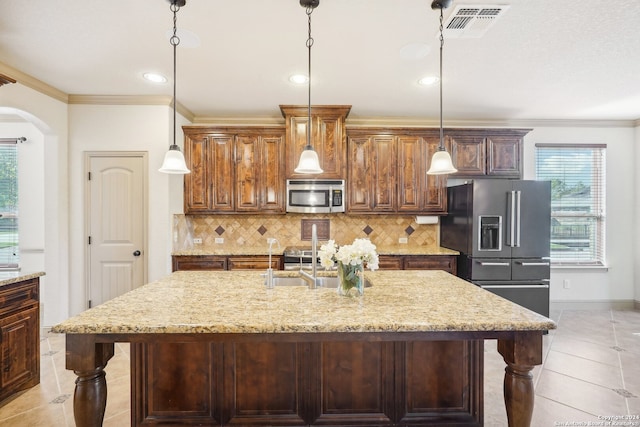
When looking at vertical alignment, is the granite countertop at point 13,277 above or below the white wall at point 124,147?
below

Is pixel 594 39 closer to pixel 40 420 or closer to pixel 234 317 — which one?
pixel 234 317

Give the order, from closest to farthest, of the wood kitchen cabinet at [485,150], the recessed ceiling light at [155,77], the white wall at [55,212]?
the recessed ceiling light at [155,77], the white wall at [55,212], the wood kitchen cabinet at [485,150]

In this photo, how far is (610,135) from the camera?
4656mm

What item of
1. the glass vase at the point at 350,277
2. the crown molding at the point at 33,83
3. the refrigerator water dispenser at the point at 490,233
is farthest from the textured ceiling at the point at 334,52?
the glass vase at the point at 350,277

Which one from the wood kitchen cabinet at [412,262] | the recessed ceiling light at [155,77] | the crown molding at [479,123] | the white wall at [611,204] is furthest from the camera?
the white wall at [611,204]

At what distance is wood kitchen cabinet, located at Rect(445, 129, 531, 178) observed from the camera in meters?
4.23

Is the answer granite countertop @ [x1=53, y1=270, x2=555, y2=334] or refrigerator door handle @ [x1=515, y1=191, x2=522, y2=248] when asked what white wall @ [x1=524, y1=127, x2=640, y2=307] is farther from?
granite countertop @ [x1=53, y1=270, x2=555, y2=334]

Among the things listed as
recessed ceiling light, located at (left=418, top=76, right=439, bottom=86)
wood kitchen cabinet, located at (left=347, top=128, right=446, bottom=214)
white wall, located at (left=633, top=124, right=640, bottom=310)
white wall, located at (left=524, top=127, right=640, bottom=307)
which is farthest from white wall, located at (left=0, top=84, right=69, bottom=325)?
white wall, located at (left=633, top=124, right=640, bottom=310)

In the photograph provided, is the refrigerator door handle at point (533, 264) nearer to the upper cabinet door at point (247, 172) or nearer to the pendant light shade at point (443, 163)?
the pendant light shade at point (443, 163)

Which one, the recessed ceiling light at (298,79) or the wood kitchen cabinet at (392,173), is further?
the wood kitchen cabinet at (392,173)

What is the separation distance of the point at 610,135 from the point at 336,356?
5.29 m

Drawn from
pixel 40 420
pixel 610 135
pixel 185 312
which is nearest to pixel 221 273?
pixel 185 312

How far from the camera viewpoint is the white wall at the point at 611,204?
465 centimetres

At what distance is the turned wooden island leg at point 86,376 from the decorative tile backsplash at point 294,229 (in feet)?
9.74
